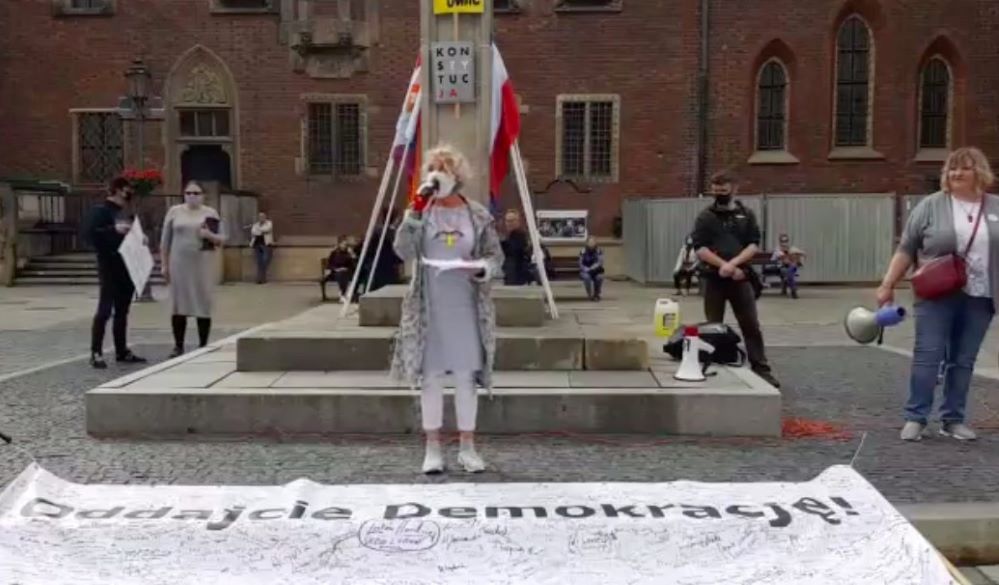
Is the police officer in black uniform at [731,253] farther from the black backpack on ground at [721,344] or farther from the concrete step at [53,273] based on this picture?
the concrete step at [53,273]

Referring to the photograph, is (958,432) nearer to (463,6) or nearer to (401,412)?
(401,412)

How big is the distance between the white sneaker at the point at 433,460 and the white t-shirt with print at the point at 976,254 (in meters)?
3.54

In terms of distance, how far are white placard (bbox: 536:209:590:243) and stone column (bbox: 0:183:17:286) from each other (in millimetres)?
13338

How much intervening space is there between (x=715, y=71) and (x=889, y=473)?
22.7 meters

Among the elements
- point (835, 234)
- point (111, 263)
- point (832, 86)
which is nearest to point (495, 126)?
point (111, 263)

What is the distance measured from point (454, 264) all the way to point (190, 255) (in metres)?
5.24

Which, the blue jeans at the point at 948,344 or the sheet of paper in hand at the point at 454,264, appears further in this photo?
the blue jeans at the point at 948,344

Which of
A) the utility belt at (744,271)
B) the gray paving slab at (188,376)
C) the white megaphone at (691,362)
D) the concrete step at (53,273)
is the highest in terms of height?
the utility belt at (744,271)

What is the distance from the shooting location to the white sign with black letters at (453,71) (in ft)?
28.4

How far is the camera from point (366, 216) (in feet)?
88.4

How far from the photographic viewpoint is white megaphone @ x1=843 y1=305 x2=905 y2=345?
614 centimetres

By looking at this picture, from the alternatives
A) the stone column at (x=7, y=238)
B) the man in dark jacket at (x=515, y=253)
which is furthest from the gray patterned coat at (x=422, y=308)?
the stone column at (x=7, y=238)

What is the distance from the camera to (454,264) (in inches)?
210

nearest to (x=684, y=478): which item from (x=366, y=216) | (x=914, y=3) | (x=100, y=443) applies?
(x=100, y=443)
